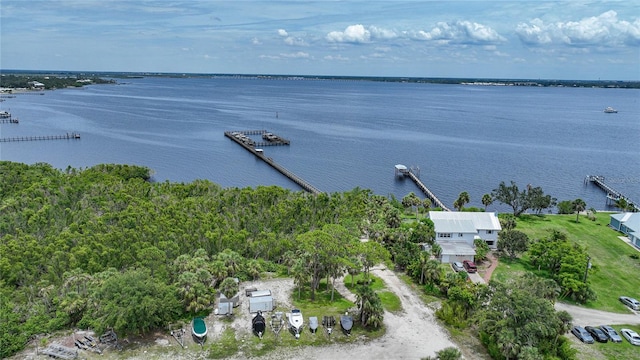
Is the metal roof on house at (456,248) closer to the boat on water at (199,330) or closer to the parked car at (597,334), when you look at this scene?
A: the parked car at (597,334)

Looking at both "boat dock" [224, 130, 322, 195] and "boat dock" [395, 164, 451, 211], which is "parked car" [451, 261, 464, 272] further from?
"boat dock" [224, 130, 322, 195]

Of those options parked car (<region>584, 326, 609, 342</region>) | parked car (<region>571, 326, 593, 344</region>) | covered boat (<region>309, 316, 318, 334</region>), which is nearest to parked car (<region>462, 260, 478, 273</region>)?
parked car (<region>571, 326, 593, 344</region>)

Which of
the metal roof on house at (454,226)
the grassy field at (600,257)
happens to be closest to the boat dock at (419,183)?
the grassy field at (600,257)

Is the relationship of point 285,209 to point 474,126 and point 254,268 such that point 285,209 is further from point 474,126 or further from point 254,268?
point 474,126

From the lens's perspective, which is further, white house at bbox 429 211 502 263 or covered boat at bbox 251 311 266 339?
white house at bbox 429 211 502 263

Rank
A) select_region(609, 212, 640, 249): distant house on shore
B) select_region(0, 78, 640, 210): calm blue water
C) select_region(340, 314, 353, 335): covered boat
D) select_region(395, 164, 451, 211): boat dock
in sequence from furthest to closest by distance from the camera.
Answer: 1. select_region(0, 78, 640, 210): calm blue water
2. select_region(395, 164, 451, 211): boat dock
3. select_region(609, 212, 640, 249): distant house on shore
4. select_region(340, 314, 353, 335): covered boat

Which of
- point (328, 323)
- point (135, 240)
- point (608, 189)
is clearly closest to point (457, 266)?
point (328, 323)

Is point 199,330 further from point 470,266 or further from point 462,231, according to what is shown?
point 462,231

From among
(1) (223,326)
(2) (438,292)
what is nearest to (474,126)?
(2) (438,292)
